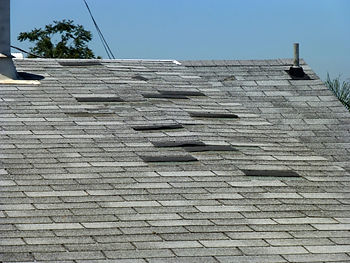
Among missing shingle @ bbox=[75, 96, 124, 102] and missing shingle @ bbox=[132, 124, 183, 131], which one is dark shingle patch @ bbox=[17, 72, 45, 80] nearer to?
missing shingle @ bbox=[75, 96, 124, 102]

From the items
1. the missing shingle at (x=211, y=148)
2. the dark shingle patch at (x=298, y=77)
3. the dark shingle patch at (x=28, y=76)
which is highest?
the dark shingle patch at (x=28, y=76)

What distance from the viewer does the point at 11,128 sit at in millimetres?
11031

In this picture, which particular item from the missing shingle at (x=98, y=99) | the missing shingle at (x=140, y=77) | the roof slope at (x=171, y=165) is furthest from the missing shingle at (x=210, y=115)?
the missing shingle at (x=140, y=77)

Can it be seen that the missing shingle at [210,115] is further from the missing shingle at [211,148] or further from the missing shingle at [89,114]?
the missing shingle at [211,148]

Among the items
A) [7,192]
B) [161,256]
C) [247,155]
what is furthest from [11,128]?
[161,256]

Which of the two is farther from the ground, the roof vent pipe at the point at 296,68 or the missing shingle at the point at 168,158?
the roof vent pipe at the point at 296,68

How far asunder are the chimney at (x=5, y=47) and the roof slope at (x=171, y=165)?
46 centimetres

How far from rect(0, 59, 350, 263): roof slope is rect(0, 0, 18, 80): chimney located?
457 millimetres

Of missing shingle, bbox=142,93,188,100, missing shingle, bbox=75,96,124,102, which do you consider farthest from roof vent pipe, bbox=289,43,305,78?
missing shingle, bbox=75,96,124,102

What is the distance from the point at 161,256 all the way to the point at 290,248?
1.31 meters

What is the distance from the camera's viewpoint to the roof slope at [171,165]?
8.16 m

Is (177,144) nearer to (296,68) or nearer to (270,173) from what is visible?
(270,173)

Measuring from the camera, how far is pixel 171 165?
10.2 meters

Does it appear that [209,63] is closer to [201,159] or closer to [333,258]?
[201,159]
